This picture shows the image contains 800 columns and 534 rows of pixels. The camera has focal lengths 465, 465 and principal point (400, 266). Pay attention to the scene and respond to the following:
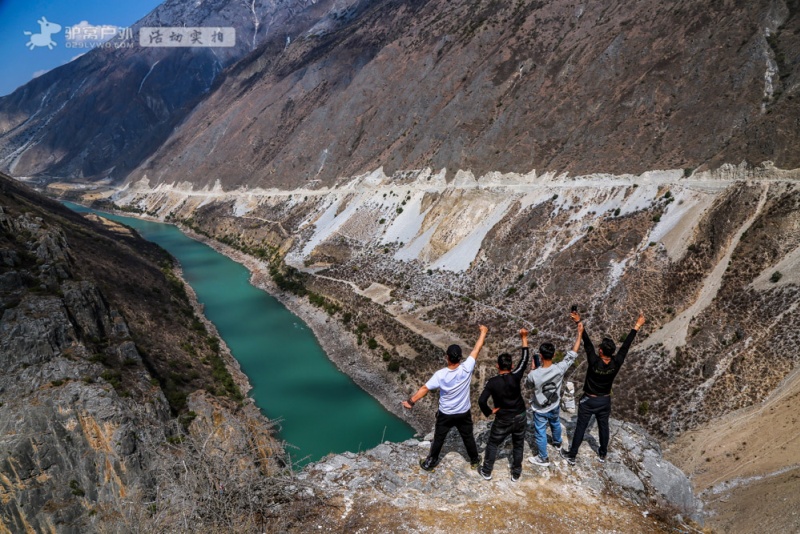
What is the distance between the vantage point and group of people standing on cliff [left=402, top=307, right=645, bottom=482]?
728cm

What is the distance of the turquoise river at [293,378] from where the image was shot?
71.4ft

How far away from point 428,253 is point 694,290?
1940 centimetres

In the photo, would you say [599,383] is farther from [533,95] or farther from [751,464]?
[533,95]

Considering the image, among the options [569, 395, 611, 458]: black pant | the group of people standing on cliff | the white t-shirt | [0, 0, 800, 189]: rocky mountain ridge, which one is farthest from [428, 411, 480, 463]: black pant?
[0, 0, 800, 189]: rocky mountain ridge

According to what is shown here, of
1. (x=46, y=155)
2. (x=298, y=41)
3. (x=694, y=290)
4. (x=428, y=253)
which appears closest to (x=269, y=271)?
(x=428, y=253)

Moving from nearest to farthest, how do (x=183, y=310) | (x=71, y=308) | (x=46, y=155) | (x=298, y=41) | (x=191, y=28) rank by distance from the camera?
(x=71, y=308) < (x=183, y=310) < (x=298, y=41) < (x=46, y=155) < (x=191, y=28)

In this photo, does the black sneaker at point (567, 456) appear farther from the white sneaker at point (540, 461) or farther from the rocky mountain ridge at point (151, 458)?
the white sneaker at point (540, 461)

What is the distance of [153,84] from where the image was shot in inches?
6654

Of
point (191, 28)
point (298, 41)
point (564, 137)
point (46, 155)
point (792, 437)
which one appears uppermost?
point (191, 28)

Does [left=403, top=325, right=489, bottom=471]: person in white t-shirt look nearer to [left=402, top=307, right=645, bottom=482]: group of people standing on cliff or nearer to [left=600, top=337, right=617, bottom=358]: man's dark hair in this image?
[left=402, top=307, right=645, bottom=482]: group of people standing on cliff

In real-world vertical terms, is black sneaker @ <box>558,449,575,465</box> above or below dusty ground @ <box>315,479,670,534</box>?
above

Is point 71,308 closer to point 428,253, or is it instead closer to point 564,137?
point 428,253

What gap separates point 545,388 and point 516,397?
2.59ft
